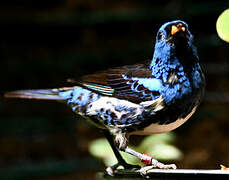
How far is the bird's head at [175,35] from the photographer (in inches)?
60.8

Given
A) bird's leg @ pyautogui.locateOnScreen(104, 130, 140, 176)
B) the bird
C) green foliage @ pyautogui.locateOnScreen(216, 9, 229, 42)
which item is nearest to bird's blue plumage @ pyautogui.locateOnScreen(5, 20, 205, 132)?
the bird

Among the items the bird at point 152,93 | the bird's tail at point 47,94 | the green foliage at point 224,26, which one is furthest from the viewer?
the bird's tail at point 47,94

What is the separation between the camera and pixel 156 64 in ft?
5.44

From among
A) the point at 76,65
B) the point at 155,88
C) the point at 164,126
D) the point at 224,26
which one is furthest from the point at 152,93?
the point at 76,65

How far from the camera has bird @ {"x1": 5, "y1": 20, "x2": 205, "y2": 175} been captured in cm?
157

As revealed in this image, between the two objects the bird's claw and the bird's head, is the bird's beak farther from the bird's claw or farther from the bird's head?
the bird's claw

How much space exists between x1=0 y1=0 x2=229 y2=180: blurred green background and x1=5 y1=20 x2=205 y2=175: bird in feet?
6.15

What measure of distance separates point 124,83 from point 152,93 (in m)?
0.15

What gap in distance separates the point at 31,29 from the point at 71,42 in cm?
42

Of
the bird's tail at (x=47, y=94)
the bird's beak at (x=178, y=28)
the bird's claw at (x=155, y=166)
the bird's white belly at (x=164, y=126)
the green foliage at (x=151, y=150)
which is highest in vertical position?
the bird's beak at (x=178, y=28)

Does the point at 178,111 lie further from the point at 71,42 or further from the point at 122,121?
the point at 71,42

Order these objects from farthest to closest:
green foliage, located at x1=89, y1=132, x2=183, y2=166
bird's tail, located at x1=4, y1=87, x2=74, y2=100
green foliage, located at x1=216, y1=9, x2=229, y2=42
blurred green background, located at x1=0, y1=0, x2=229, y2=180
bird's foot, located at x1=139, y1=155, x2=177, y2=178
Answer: blurred green background, located at x1=0, y1=0, x2=229, y2=180 → green foliage, located at x1=89, y1=132, x2=183, y2=166 → bird's tail, located at x1=4, y1=87, x2=74, y2=100 → green foliage, located at x1=216, y1=9, x2=229, y2=42 → bird's foot, located at x1=139, y1=155, x2=177, y2=178

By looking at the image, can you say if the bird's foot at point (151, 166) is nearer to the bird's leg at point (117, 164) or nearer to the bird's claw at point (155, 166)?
the bird's claw at point (155, 166)

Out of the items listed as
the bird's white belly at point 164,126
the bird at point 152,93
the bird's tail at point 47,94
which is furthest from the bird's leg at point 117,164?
the bird's tail at point 47,94
